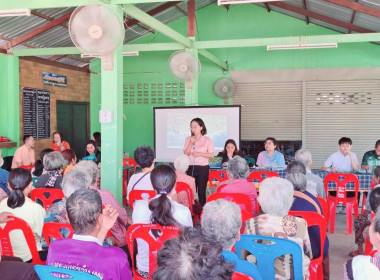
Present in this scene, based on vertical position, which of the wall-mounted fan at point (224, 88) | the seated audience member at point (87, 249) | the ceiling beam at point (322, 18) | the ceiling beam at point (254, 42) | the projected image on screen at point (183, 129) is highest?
the ceiling beam at point (322, 18)

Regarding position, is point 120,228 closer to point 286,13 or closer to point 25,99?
point 25,99

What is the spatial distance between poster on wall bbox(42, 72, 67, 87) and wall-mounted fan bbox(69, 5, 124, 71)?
551 cm

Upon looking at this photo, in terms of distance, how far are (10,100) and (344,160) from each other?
6649mm

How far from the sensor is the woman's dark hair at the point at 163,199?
2453 millimetres

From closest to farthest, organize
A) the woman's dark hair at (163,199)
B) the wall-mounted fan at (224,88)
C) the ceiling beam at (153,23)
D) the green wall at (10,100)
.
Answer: the woman's dark hair at (163,199) → the ceiling beam at (153,23) → the green wall at (10,100) → the wall-mounted fan at (224,88)

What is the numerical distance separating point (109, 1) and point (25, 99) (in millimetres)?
4602

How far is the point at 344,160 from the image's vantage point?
5.91 m

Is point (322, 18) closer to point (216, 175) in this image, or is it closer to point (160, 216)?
point (216, 175)

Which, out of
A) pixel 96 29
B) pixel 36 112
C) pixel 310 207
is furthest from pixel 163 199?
pixel 36 112

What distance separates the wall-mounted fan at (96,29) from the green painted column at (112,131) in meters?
0.70

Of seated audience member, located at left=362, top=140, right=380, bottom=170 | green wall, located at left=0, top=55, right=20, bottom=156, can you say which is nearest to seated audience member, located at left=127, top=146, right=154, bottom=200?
seated audience member, located at left=362, top=140, right=380, bottom=170

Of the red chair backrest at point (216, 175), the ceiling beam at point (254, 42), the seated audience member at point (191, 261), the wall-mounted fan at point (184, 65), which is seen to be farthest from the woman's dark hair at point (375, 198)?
the ceiling beam at point (254, 42)

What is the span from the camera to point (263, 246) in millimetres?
2088

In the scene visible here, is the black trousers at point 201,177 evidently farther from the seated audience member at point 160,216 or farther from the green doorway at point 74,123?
the green doorway at point 74,123
